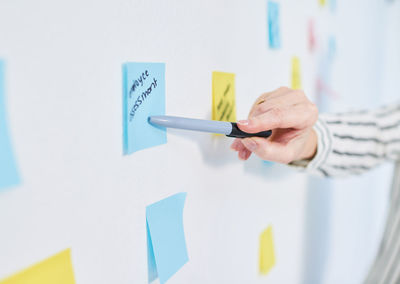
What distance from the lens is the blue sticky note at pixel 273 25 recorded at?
0.49 m

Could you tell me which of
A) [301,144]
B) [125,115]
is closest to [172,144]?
[125,115]

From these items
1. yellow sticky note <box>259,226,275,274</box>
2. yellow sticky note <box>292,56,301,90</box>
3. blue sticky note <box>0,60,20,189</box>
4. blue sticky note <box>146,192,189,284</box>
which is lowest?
yellow sticky note <box>259,226,275,274</box>

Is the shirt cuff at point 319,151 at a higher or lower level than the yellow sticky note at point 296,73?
lower

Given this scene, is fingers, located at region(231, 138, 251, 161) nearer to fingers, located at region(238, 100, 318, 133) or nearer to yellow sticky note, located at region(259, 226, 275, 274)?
fingers, located at region(238, 100, 318, 133)

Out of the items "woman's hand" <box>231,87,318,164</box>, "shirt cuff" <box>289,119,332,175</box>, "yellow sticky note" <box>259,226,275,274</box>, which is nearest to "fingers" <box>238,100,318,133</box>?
"woman's hand" <box>231,87,318,164</box>

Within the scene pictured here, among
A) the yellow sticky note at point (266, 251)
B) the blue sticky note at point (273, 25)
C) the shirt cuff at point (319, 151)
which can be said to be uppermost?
the blue sticky note at point (273, 25)

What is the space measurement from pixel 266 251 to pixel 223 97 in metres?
0.26

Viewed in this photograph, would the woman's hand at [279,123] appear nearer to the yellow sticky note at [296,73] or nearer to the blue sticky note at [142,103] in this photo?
the blue sticky note at [142,103]

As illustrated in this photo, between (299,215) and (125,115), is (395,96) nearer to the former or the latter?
(299,215)

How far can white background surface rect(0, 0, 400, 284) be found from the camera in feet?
0.67

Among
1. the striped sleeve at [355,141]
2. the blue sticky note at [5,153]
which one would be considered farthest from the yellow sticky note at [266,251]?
the blue sticky note at [5,153]

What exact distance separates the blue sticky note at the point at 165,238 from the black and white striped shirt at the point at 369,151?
0.23 meters

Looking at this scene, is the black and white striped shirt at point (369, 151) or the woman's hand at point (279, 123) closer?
the woman's hand at point (279, 123)

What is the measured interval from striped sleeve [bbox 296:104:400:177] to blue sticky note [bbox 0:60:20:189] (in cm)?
39
